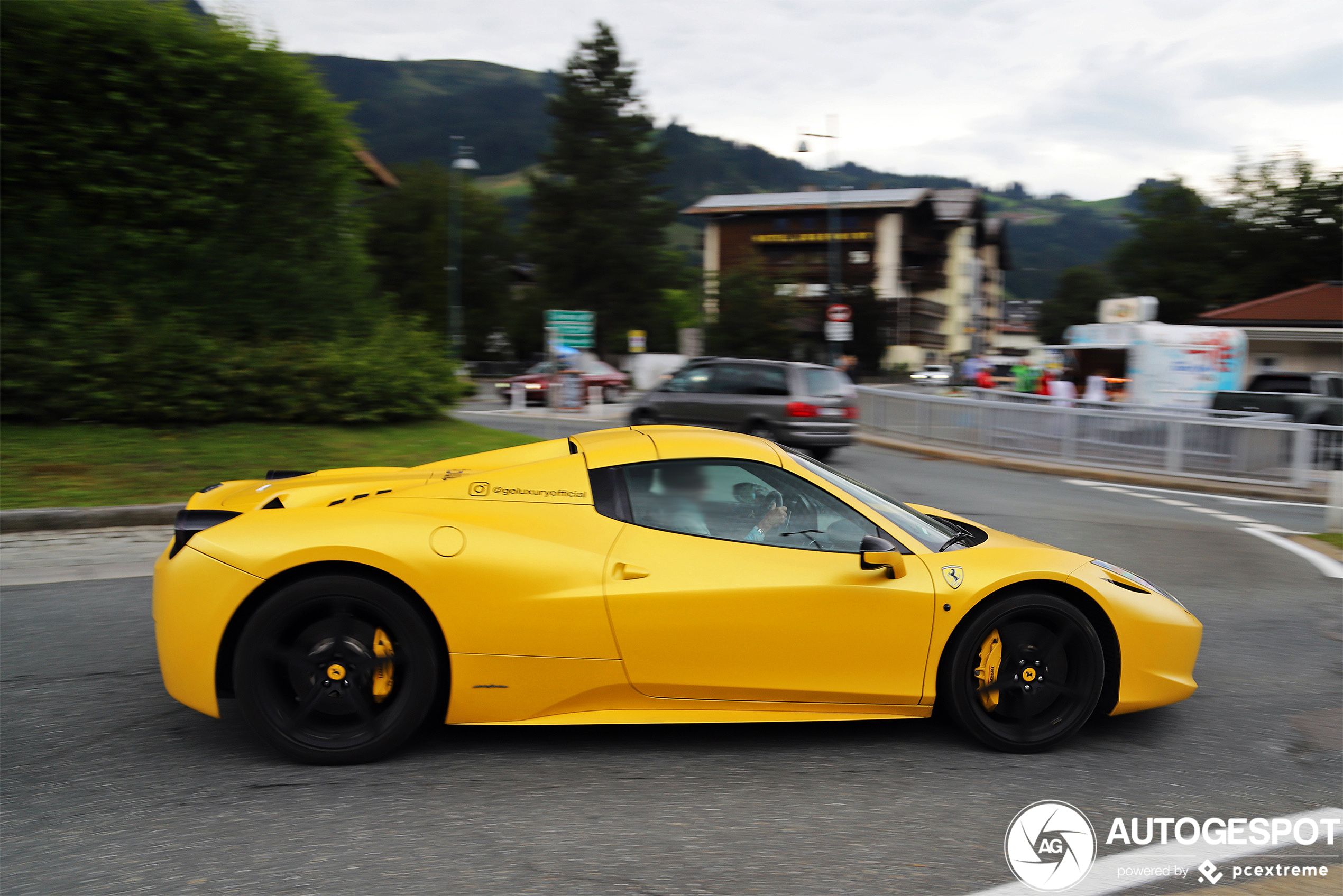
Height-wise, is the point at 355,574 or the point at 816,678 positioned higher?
the point at 355,574

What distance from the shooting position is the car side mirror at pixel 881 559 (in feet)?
12.3

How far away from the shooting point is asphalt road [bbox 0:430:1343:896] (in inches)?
113

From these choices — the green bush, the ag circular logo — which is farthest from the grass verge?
the ag circular logo

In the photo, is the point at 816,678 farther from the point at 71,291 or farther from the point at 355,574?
the point at 71,291

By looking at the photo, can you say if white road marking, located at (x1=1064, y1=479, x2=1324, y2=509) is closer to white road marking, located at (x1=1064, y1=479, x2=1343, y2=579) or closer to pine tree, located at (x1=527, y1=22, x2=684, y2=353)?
white road marking, located at (x1=1064, y1=479, x2=1343, y2=579)

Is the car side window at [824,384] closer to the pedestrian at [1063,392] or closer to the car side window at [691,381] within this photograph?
the car side window at [691,381]

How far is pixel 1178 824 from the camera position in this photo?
130 inches

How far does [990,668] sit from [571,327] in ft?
Result: 76.6

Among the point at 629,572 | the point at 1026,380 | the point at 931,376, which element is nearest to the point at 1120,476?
the point at 1026,380

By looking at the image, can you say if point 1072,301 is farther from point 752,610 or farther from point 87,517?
point 752,610

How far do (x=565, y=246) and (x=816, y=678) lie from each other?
181ft

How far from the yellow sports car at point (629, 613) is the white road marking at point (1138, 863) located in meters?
0.77

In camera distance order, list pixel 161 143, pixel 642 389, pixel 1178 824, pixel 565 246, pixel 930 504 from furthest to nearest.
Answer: pixel 565 246
pixel 642 389
pixel 161 143
pixel 930 504
pixel 1178 824

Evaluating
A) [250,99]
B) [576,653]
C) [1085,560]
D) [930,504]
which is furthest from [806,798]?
[250,99]
